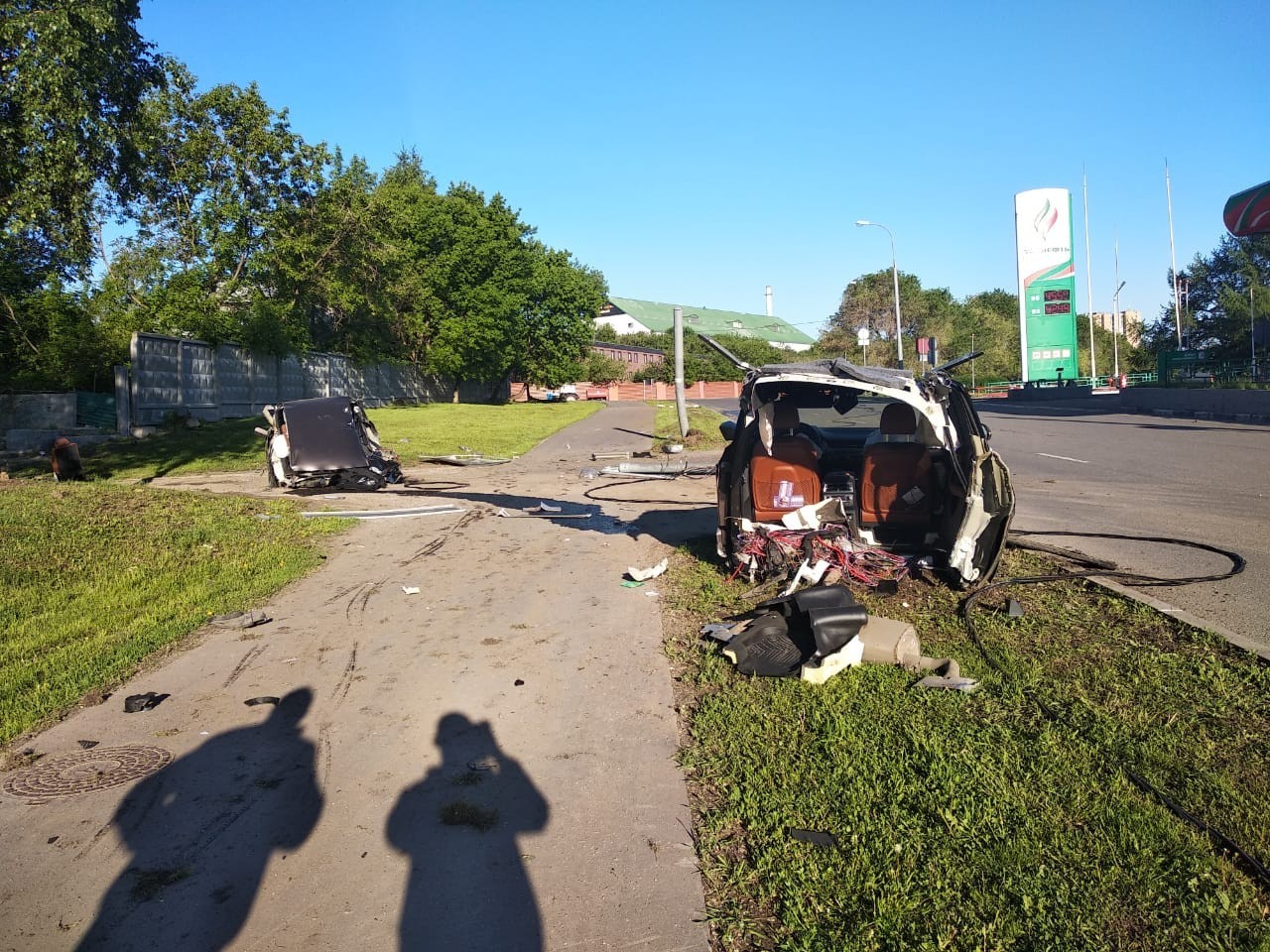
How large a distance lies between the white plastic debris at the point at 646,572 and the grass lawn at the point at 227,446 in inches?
425

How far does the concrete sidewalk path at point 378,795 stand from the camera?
9.73 feet

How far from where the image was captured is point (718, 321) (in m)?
114

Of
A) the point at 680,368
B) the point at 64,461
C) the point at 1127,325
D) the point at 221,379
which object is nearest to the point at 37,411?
the point at 221,379

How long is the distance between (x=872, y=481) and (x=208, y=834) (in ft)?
17.7

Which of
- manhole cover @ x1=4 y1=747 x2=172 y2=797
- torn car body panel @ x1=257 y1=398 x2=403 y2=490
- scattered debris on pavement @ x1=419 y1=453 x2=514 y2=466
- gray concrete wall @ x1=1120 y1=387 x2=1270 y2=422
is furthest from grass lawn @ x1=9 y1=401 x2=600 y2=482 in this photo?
gray concrete wall @ x1=1120 y1=387 x2=1270 y2=422

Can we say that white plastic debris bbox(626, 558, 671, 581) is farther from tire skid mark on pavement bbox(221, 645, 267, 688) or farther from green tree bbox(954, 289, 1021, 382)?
green tree bbox(954, 289, 1021, 382)

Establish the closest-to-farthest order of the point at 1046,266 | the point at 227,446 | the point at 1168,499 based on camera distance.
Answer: the point at 1168,499
the point at 227,446
the point at 1046,266

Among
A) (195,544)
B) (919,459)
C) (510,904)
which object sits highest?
(919,459)

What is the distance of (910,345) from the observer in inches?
2835

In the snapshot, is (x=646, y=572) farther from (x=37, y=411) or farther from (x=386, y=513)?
(x=37, y=411)

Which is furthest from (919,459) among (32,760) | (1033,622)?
(32,760)

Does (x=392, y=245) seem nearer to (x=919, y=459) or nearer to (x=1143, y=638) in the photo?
(x=919, y=459)

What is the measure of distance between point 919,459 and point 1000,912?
15.4ft

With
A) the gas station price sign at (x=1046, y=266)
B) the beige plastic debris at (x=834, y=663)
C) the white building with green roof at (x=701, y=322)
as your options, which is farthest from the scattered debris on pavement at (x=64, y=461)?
the white building with green roof at (x=701, y=322)
